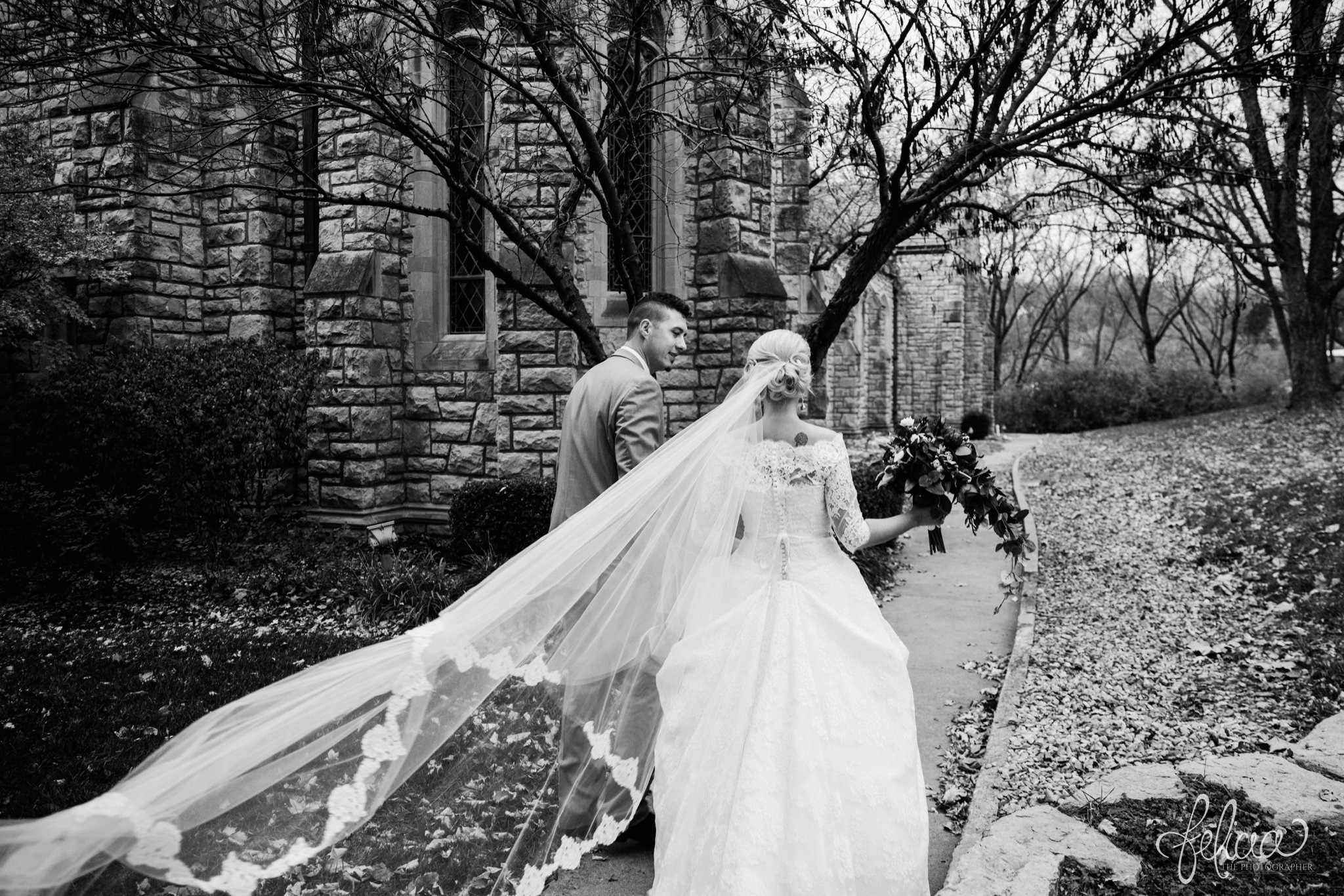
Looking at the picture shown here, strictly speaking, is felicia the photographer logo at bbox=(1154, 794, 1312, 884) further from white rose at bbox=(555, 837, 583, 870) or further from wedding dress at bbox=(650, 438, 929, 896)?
white rose at bbox=(555, 837, 583, 870)

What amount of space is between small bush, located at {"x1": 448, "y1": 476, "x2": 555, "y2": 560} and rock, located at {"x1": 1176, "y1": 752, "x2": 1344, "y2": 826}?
5.88 m

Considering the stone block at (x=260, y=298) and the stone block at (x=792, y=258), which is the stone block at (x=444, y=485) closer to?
the stone block at (x=260, y=298)

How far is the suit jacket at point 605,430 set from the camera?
4.03 m

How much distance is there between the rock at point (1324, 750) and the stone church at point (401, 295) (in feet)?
21.5

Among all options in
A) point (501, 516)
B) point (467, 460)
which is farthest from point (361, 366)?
point (501, 516)

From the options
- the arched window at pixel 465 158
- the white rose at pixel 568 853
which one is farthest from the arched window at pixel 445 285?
the white rose at pixel 568 853

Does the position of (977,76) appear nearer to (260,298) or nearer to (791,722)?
(791,722)

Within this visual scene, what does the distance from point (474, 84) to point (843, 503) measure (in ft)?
20.7

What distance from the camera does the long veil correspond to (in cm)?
230

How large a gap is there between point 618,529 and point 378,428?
7.39 metres

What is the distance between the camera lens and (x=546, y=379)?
9.53 meters

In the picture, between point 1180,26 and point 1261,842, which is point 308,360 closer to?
point 1180,26

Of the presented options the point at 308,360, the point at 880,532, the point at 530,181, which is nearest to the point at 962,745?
the point at 880,532

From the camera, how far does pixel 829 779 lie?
316cm
